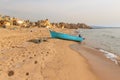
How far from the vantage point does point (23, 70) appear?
31.1 ft

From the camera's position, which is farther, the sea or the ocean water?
the ocean water

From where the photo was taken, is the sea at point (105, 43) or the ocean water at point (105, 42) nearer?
the sea at point (105, 43)

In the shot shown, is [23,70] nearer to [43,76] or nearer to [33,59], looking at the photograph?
[43,76]

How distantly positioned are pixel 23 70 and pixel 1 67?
42.5 inches

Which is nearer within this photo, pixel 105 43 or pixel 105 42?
pixel 105 43

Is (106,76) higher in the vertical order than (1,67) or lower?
lower

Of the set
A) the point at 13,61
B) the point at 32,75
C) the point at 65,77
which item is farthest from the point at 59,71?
the point at 13,61

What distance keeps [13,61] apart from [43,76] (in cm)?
250

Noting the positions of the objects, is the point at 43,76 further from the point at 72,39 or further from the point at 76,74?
the point at 72,39

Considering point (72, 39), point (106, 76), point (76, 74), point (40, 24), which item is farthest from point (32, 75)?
point (40, 24)

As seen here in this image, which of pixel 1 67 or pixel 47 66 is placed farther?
pixel 47 66

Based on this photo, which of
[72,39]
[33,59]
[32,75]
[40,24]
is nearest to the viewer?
[32,75]

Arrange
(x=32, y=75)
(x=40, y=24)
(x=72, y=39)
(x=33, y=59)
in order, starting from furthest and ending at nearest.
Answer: (x=40, y=24), (x=72, y=39), (x=33, y=59), (x=32, y=75)

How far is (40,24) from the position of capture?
331ft
